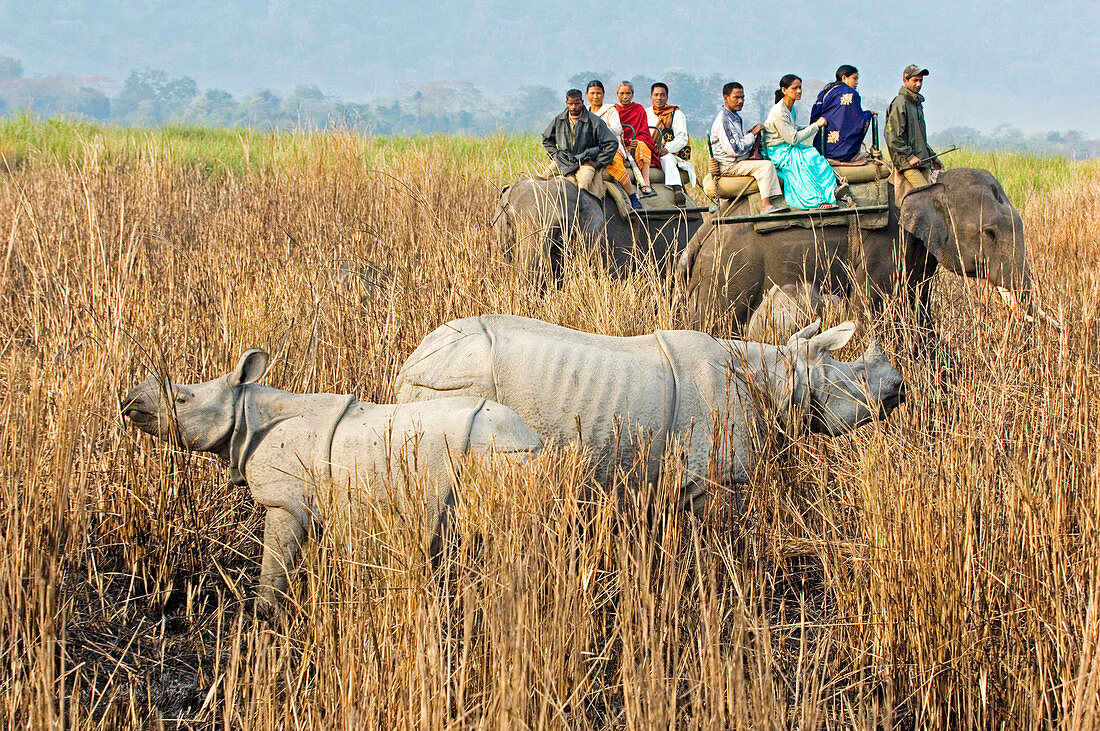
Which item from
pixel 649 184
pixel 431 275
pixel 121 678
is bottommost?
pixel 121 678

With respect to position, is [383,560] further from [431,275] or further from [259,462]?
[431,275]

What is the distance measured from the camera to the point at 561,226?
25.1ft

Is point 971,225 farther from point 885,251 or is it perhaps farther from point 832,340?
point 832,340

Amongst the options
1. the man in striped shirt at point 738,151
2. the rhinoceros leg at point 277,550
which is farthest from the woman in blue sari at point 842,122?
the rhinoceros leg at point 277,550

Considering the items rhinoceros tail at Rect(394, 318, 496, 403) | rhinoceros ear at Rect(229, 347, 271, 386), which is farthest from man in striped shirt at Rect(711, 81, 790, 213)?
rhinoceros ear at Rect(229, 347, 271, 386)

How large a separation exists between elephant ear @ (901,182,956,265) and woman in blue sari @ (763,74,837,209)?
464 millimetres

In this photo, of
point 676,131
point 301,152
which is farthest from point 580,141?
point 301,152

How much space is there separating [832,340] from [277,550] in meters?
1.95

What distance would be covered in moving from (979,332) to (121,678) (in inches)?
144

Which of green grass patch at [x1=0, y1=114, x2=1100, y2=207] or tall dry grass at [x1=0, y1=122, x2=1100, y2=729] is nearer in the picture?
tall dry grass at [x1=0, y1=122, x2=1100, y2=729]

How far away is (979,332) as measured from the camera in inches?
184

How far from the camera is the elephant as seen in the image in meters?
7.17

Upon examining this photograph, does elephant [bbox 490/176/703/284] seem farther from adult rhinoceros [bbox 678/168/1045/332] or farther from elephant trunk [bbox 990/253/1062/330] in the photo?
elephant trunk [bbox 990/253/1062/330]

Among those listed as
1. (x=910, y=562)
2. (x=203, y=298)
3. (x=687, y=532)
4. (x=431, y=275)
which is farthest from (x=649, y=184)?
(x=910, y=562)
